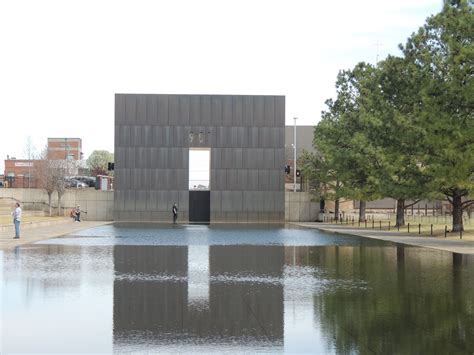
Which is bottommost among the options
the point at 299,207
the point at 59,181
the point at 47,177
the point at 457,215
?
the point at 299,207

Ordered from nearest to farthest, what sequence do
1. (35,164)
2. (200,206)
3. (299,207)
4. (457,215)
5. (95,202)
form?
1. (457,215)
2. (200,206)
3. (95,202)
4. (299,207)
5. (35,164)

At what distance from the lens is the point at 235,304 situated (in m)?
13.4

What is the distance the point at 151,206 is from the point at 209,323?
6573 centimetres

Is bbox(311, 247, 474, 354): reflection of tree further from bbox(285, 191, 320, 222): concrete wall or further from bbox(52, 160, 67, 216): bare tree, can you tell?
bbox(285, 191, 320, 222): concrete wall

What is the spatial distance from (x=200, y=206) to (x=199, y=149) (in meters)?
6.32

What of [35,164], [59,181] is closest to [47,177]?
[59,181]

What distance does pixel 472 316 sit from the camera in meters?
12.3

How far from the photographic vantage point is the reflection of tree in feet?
32.5

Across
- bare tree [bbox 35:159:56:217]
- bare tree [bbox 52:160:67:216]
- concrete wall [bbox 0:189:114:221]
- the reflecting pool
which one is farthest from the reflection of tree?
concrete wall [bbox 0:189:114:221]

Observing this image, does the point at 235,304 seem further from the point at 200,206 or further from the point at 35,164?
the point at 35,164

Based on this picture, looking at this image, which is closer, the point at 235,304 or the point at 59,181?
the point at 235,304

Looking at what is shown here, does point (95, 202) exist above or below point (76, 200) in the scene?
below

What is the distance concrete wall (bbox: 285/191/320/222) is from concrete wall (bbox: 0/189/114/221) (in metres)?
19.9

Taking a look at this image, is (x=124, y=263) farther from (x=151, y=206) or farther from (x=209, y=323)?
(x=151, y=206)
